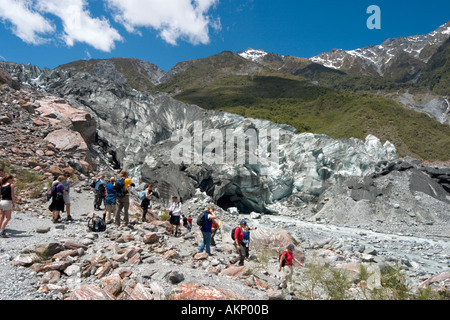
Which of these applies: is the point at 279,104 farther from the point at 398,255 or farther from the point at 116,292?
the point at 116,292

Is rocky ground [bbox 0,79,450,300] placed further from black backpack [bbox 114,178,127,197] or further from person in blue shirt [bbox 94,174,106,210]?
black backpack [bbox 114,178,127,197]

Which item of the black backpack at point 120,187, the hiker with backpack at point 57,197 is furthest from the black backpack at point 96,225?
the hiker with backpack at point 57,197

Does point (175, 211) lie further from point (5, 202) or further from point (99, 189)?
point (5, 202)

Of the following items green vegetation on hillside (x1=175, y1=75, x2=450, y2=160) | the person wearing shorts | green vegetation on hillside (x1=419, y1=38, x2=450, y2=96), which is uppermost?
green vegetation on hillside (x1=419, y1=38, x2=450, y2=96)

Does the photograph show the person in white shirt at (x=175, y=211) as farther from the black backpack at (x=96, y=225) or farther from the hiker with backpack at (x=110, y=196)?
the black backpack at (x=96, y=225)

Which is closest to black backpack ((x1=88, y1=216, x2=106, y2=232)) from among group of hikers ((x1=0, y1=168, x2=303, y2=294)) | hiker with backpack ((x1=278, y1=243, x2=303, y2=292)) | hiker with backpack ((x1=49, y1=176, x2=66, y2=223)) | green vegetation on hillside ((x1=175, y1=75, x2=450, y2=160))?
group of hikers ((x1=0, y1=168, x2=303, y2=294))

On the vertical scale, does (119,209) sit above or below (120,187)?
below

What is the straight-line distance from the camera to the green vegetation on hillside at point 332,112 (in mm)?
60125

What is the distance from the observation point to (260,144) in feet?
112

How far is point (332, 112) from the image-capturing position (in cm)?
7550

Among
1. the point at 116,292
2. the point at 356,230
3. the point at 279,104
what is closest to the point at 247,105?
the point at 279,104

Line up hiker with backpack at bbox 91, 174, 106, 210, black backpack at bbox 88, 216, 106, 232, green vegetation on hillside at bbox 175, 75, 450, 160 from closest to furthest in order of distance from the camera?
black backpack at bbox 88, 216, 106, 232 → hiker with backpack at bbox 91, 174, 106, 210 → green vegetation on hillside at bbox 175, 75, 450, 160

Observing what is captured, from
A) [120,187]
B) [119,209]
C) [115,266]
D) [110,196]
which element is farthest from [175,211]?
[115,266]

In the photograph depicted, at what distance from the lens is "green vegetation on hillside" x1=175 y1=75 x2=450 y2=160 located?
60.1 metres
